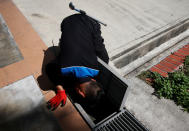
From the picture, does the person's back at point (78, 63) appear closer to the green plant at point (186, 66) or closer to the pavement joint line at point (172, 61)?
the pavement joint line at point (172, 61)

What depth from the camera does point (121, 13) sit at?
13.6 feet

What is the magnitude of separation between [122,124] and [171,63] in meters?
1.85

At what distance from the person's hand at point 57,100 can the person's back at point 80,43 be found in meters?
0.52

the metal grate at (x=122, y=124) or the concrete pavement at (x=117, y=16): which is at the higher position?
the concrete pavement at (x=117, y=16)

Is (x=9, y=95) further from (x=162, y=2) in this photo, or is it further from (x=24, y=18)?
(x=162, y=2)

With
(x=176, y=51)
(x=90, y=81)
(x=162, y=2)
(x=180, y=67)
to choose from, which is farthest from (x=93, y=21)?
(x=162, y=2)

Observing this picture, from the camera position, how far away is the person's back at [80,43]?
1821 millimetres

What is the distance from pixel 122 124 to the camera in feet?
6.66

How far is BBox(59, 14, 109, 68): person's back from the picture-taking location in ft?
5.98

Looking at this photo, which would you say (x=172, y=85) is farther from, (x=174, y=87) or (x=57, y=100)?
(x=57, y=100)

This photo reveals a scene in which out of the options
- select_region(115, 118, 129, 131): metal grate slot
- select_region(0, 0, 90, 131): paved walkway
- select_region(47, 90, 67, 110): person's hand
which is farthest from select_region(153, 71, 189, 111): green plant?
select_region(47, 90, 67, 110): person's hand

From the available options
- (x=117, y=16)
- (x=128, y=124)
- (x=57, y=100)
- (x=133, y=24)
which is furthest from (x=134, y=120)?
(x=117, y=16)

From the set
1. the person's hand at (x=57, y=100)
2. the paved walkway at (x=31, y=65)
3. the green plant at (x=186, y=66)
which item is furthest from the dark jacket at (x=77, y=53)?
the green plant at (x=186, y=66)

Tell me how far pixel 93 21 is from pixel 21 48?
1505 mm
